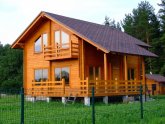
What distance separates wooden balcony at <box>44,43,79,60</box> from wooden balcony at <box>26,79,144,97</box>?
193 cm

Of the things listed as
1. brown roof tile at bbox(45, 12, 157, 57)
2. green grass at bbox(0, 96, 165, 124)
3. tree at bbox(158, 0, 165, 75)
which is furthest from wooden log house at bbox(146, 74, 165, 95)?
green grass at bbox(0, 96, 165, 124)

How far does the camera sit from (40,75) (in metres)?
29.8

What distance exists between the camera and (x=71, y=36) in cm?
2733

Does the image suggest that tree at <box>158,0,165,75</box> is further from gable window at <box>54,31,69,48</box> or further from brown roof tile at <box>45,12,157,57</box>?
gable window at <box>54,31,69,48</box>

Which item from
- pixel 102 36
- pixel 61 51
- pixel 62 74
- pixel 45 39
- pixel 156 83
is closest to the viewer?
pixel 61 51

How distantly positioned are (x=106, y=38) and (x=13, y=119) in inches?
711

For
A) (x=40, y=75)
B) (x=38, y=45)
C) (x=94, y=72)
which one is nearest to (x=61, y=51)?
(x=94, y=72)

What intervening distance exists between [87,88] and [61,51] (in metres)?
4.39

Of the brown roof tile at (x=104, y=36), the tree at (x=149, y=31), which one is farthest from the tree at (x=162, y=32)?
the brown roof tile at (x=104, y=36)

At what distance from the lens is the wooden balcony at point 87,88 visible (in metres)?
24.2

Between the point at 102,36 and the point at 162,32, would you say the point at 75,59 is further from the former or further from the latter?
the point at 162,32

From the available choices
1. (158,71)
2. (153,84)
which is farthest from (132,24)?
(153,84)

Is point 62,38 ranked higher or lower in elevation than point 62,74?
higher

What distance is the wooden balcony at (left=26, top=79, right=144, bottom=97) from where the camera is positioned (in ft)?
79.3
